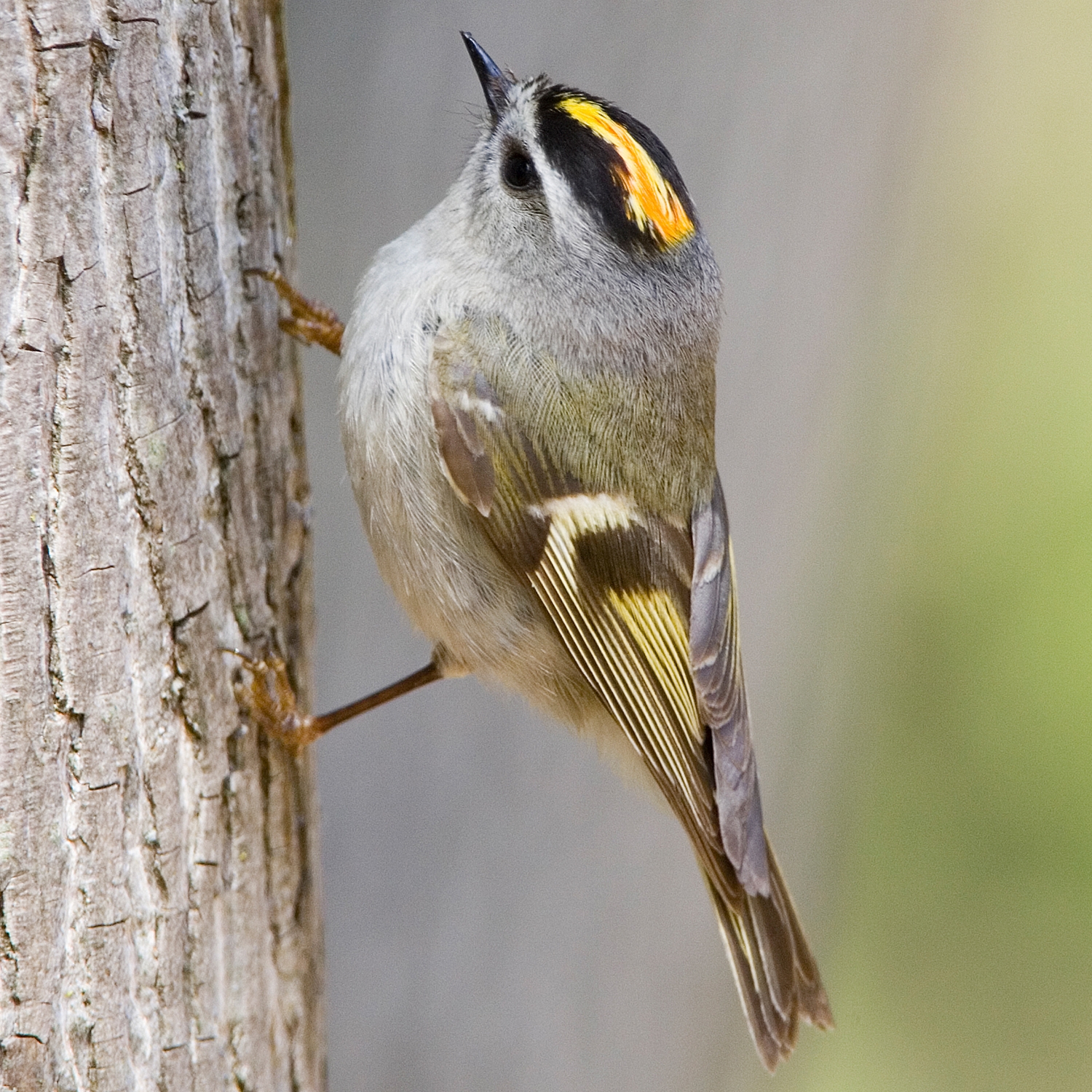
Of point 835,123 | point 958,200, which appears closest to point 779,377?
point 835,123

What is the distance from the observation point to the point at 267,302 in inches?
60.4

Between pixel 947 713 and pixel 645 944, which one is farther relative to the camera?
pixel 947 713

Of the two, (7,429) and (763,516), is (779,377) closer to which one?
(763,516)

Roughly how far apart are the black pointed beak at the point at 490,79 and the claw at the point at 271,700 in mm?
860

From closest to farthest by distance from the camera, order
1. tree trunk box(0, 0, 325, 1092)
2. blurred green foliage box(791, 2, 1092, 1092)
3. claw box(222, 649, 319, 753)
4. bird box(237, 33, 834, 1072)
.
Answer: tree trunk box(0, 0, 325, 1092) → claw box(222, 649, 319, 753) → bird box(237, 33, 834, 1072) → blurred green foliage box(791, 2, 1092, 1092)

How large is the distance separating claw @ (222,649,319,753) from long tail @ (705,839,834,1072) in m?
0.71

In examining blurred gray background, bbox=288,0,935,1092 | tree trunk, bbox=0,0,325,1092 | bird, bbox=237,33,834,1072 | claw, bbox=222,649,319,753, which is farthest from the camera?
blurred gray background, bbox=288,0,935,1092

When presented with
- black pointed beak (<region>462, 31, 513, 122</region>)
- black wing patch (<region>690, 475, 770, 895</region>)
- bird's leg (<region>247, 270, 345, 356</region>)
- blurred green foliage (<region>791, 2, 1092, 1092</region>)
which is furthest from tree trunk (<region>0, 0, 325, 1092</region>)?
blurred green foliage (<region>791, 2, 1092, 1092</region>)

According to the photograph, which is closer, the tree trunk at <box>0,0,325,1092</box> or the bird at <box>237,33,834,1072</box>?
the tree trunk at <box>0,0,325,1092</box>

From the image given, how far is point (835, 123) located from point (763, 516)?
65cm

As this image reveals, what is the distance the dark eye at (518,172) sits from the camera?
5.53 ft

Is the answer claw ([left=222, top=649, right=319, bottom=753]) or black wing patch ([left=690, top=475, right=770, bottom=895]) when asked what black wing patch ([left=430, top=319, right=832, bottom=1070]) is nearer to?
black wing patch ([left=690, top=475, right=770, bottom=895])

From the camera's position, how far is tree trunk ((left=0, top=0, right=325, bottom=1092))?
1.17 metres

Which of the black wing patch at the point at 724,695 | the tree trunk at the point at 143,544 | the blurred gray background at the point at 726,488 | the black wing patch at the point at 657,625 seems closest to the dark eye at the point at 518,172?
the blurred gray background at the point at 726,488
